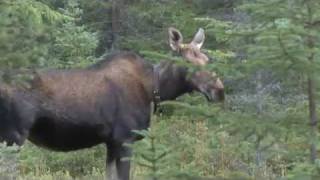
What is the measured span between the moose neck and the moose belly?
1169mm

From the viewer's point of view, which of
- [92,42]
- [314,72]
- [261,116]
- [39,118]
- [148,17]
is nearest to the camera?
[314,72]

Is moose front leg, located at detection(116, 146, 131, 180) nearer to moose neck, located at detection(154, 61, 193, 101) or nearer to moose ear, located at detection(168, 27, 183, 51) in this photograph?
moose neck, located at detection(154, 61, 193, 101)

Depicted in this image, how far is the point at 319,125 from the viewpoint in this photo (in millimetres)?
5484

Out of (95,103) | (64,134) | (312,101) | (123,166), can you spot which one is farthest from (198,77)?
(312,101)

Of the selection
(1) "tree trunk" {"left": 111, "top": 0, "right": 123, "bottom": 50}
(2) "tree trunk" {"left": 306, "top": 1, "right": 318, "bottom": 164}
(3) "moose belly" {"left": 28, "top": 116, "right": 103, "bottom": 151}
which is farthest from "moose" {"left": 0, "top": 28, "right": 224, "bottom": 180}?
(1) "tree trunk" {"left": 111, "top": 0, "right": 123, "bottom": 50}

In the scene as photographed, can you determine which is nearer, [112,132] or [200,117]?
[200,117]

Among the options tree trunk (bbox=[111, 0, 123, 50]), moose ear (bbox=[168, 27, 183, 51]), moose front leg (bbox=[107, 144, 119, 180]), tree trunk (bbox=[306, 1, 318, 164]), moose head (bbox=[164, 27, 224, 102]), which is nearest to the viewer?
tree trunk (bbox=[306, 1, 318, 164])

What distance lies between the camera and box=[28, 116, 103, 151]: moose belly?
31.4ft

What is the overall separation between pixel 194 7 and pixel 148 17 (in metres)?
1.64

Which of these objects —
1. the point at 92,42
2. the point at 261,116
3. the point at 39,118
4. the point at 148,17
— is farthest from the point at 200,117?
the point at 148,17

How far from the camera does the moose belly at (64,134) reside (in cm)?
956

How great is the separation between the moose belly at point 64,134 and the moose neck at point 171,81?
1.17 metres

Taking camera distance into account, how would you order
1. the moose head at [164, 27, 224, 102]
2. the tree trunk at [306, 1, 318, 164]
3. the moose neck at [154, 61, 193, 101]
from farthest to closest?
the moose neck at [154, 61, 193, 101] → the moose head at [164, 27, 224, 102] → the tree trunk at [306, 1, 318, 164]

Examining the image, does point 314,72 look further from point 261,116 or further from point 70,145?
point 70,145
